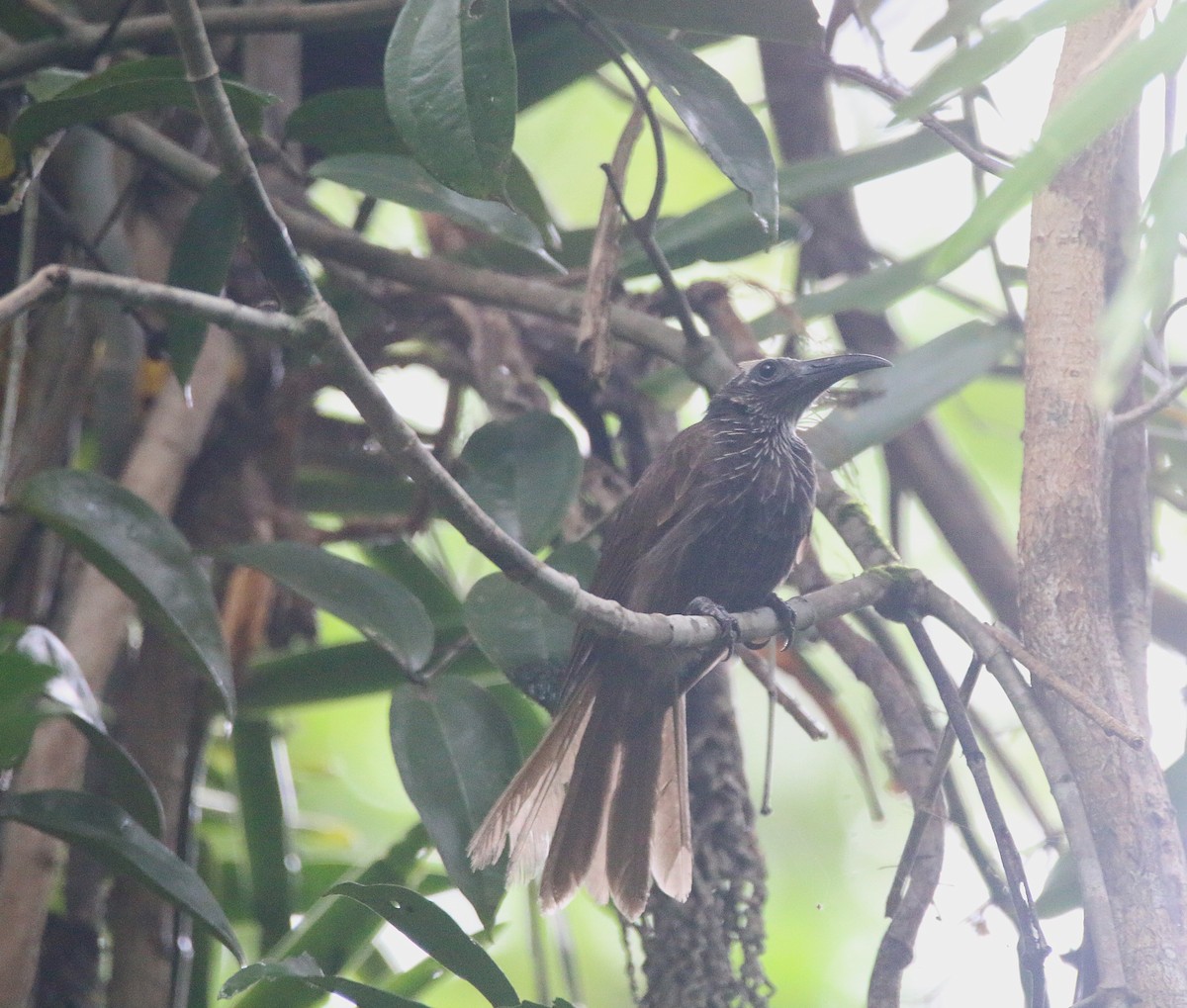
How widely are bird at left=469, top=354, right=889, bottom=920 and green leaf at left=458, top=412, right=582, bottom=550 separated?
0.19 metres

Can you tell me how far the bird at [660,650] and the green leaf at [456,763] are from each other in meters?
0.03

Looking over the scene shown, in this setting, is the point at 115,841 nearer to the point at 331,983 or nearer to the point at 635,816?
the point at 331,983

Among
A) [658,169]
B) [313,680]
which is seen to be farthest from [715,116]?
[313,680]

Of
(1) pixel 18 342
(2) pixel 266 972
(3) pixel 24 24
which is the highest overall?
(3) pixel 24 24

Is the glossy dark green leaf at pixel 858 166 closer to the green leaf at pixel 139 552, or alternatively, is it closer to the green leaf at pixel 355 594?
the green leaf at pixel 355 594

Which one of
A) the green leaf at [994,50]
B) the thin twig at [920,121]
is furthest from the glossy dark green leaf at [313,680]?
the green leaf at [994,50]

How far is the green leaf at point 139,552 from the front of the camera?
5.88 feet

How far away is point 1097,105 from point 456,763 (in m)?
1.28

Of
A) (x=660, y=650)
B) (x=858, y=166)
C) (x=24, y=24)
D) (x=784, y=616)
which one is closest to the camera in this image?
(x=660, y=650)

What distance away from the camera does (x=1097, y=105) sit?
0.85 meters

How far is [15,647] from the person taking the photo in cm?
162

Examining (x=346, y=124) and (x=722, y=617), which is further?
(x=346, y=124)

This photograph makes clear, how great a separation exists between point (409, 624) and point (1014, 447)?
184cm

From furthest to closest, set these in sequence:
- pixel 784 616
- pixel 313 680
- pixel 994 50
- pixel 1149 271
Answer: pixel 313 680 < pixel 784 616 < pixel 994 50 < pixel 1149 271
